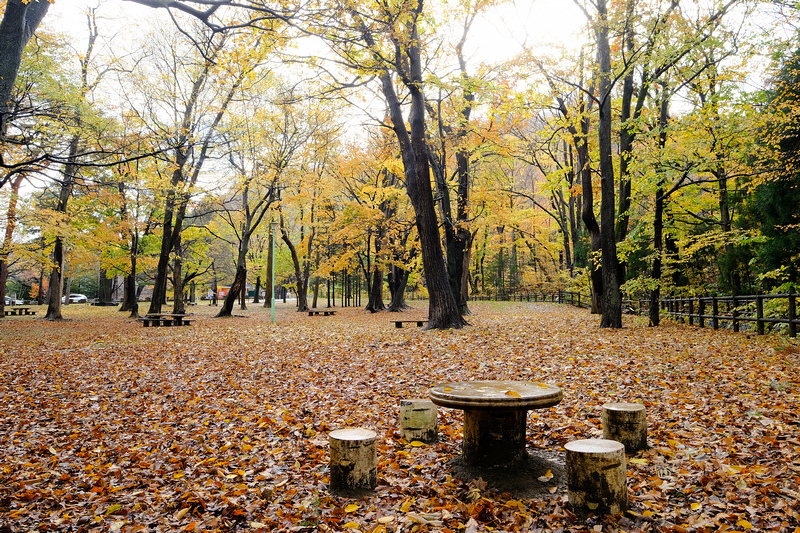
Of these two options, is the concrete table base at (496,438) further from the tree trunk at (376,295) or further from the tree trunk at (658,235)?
the tree trunk at (376,295)

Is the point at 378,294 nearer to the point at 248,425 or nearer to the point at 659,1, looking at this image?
the point at 659,1

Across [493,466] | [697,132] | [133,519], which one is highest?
[697,132]

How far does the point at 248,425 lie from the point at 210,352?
6.02 metres

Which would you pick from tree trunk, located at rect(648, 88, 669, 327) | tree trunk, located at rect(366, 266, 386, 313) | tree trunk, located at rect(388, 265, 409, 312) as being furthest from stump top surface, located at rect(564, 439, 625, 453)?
tree trunk, located at rect(366, 266, 386, 313)

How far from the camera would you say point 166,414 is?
6078 mm

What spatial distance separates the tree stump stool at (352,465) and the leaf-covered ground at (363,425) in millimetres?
135

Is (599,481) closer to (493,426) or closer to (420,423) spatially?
(493,426)

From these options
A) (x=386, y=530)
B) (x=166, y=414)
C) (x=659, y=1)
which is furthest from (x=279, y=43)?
(x=659, y=1)

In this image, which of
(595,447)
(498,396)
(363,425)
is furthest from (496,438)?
(363,425)

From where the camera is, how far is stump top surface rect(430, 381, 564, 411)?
3.44 m

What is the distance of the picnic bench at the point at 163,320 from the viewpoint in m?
16.9

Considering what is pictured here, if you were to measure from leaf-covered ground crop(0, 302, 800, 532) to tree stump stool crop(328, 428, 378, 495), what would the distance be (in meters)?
0.14

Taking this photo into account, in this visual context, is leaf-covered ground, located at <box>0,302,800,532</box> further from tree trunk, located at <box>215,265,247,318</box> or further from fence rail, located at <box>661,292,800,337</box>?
tree trunk, located at <box>215,265,247,318</box>

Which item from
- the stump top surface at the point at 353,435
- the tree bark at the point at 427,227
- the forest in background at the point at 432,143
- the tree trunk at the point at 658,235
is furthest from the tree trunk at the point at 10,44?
the tree trunk at the point at 658,235
